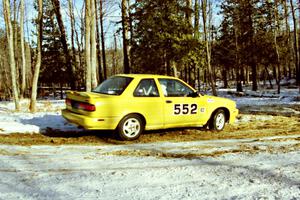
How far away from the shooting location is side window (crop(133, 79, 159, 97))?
27.2 ft

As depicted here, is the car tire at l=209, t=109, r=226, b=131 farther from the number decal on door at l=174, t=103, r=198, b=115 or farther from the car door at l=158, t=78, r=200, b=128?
the number decal on door at l=174, t=103, r=198, b=115

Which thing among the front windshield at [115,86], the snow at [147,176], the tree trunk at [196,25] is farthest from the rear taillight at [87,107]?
the tree trunk at [196,25]

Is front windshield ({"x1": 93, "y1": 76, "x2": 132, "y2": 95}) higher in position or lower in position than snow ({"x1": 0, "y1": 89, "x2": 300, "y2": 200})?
higher

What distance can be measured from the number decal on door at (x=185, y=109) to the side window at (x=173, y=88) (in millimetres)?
313

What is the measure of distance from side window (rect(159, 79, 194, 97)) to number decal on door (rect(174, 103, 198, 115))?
31 centimetres

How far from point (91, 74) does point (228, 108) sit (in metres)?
7.16

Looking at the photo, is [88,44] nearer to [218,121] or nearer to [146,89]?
[146,89]

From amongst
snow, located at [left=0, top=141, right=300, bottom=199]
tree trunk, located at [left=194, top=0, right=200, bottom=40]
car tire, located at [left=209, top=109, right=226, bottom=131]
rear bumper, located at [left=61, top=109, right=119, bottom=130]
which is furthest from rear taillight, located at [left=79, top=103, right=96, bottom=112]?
tree trunk, located at [left=194, top=0, right=200, bottom=40]

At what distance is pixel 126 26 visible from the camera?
25.1 meters

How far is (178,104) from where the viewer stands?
28.9 feet

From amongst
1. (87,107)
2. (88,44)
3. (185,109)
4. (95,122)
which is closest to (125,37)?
(88,44)

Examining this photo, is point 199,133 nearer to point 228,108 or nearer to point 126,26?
point 228,108

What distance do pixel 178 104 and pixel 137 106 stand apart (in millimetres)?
1277

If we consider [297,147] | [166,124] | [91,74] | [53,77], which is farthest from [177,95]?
[53,77]
